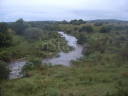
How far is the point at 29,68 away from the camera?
929cm

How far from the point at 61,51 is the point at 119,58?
1220 cm

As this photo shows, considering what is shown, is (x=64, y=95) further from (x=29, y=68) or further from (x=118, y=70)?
(x=29, y=68)

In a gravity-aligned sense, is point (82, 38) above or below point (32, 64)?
above

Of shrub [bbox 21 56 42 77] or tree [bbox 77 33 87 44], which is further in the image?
tree [bbox 77 33 87 44]

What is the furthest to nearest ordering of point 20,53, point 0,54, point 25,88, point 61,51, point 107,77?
point 61,51 → point 20,53 → point 0,54 → point 107,77 → point 25,88

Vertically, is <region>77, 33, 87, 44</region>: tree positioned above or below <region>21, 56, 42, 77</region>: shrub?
above

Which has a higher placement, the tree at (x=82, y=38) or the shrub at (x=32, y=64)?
the tree at (x=82, y=38)

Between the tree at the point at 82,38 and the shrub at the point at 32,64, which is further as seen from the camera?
the tree at the point at 82,38

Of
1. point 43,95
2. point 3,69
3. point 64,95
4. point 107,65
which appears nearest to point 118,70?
point 107,65

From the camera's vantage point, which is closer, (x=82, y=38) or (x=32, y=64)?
(x=32, y=64)

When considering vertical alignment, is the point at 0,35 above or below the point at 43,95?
above

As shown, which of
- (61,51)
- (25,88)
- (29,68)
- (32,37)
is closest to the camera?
(25,88)

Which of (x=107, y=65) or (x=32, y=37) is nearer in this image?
(x=107, y=65)

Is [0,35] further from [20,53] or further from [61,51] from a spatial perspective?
[61,51]
